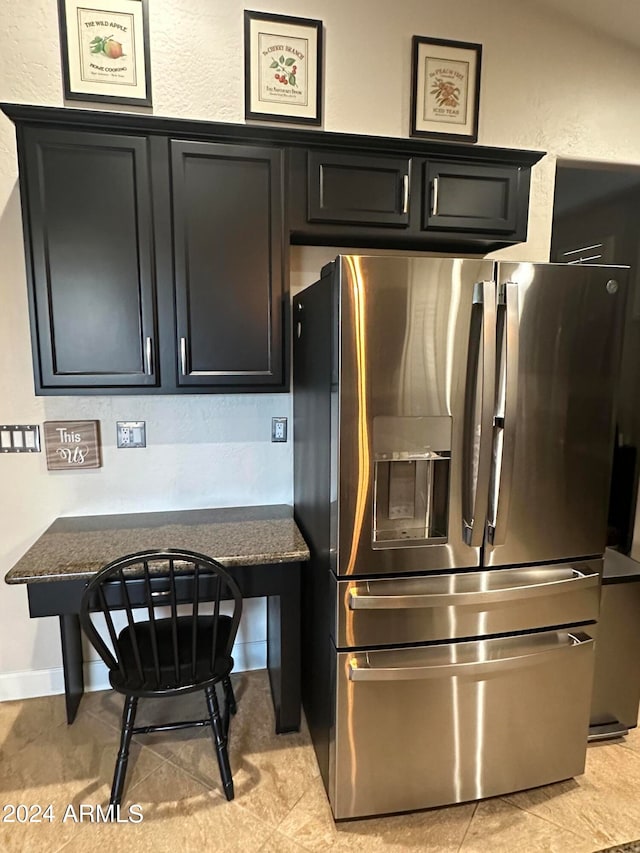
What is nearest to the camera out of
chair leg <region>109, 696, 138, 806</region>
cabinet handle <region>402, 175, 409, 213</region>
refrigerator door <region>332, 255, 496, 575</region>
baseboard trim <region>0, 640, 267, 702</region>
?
refrigerator door <region>332, 255, 496, 575</region>

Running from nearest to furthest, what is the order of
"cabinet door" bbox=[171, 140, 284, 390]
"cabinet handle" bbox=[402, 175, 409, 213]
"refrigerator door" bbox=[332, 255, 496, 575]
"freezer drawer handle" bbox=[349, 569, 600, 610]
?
1. "refrigerator door" bbox=[332, 255, 496, 575]
2. "freezer drawer handle" bbox=[349, 569, 600, 610]
3. "cabinet door" bbox=[171, 140, 284, 390]
4. "cabinet handle" bbox=[402, 175, 409, 213]

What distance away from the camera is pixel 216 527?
211 cm

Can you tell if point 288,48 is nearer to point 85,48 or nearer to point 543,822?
point 85,48

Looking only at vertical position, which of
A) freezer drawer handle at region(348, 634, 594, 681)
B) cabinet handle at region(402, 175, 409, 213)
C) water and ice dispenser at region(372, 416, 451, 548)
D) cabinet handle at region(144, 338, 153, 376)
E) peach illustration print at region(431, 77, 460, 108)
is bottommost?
freezer drawer handle at region(348, 634, 594, 681)

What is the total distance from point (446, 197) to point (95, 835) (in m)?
2.63

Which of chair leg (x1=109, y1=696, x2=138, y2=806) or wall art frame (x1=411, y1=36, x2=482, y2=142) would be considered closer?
chair leg (x1=109, y1=696, x2=138, y2=806)

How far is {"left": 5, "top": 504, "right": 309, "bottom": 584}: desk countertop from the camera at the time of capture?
176cm

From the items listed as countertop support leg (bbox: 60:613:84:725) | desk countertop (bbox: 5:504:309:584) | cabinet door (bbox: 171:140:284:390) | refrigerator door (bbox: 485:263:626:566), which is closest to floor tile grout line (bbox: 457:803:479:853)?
refrigerator door (bbox: 485:263:626:566)

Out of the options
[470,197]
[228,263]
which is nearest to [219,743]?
[228,263]

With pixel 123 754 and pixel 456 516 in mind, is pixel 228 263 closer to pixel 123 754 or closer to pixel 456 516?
pixel 456 516

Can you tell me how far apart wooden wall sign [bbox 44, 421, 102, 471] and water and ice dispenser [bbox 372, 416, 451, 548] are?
4.35ft

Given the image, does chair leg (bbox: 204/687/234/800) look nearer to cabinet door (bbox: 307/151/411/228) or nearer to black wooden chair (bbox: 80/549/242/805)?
black wooden chair (bbox: 80/549/242/805)

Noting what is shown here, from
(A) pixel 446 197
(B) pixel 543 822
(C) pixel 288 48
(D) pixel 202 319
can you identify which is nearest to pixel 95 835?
(B) pixel 543 822

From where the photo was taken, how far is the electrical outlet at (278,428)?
2.36 m
